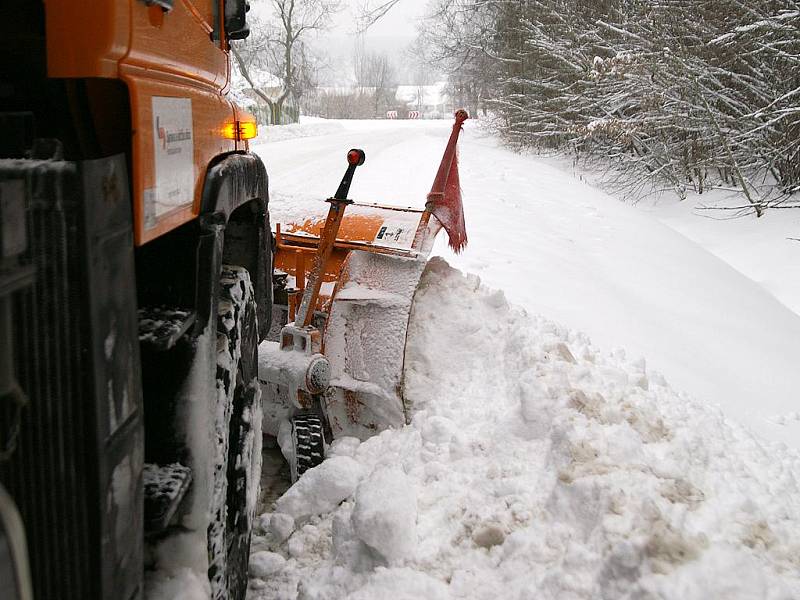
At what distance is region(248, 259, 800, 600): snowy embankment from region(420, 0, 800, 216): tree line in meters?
8.73

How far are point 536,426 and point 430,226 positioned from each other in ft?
4.68

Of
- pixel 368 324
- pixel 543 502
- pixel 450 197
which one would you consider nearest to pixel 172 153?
pixel 543 502

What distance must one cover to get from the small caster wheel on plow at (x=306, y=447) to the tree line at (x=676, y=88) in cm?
925

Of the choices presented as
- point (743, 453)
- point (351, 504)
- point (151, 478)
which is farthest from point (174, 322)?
point (743, 453)

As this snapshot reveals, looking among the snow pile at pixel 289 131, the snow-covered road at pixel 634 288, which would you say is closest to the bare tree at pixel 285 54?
the snow pile at pixel 289 131

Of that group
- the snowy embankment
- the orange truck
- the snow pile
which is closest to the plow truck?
the orange truck

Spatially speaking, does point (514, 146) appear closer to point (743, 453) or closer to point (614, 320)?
point (614, 320)

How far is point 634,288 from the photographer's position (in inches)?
255

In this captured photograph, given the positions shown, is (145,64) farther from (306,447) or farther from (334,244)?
(334,244)

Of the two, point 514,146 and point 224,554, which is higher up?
point 514,146

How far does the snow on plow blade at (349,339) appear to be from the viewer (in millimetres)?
3350

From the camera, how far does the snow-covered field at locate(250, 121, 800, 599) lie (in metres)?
2.06

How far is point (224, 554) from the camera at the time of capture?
1821 mm

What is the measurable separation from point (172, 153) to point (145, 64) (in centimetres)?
20
